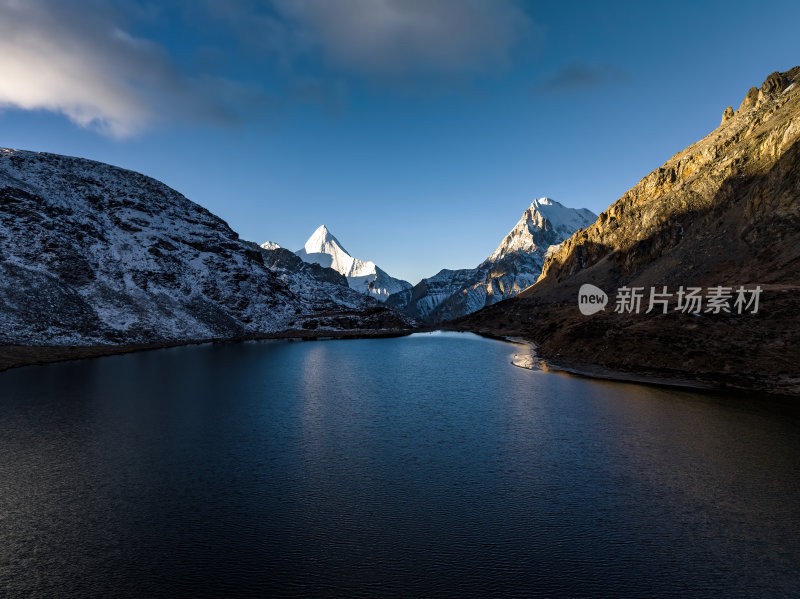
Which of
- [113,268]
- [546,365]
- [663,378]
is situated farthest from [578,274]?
[113,268]

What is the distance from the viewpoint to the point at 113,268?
135 m

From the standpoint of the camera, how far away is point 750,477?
24031 mm

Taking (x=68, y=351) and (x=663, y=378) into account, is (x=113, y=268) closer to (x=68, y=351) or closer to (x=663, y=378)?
(x=68, y=351)

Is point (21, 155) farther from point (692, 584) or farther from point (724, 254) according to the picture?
point (724, 254)

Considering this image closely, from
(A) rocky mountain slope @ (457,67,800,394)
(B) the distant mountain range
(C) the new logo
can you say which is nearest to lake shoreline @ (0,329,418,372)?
(B) the distant mountain range

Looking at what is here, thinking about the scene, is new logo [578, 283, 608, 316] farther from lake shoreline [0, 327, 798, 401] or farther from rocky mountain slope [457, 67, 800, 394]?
lake shoreline [0, 327, 798, 401]

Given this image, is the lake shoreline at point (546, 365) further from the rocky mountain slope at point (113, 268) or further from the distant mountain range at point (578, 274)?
the rocky mountain slope at point (113, 268)

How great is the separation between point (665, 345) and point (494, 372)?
24.9 metres

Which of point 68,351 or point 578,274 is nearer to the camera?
point 68,351

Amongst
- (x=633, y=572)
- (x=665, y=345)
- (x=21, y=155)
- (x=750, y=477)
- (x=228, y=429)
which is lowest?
(x=228, y=429)

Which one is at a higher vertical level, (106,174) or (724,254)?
(106,174)

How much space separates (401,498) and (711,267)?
12131 centimetres

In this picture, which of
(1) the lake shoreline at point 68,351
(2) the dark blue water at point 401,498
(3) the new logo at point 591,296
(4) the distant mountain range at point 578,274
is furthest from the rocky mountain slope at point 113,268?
(3) the new logo at point 591,296

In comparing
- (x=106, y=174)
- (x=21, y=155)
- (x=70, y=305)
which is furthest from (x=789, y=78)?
(x=21, y=155)
